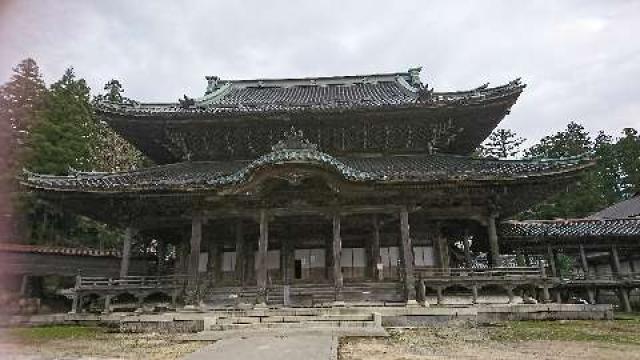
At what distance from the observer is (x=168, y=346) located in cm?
1070

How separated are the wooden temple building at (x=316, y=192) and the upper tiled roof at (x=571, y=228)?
2.88 metres

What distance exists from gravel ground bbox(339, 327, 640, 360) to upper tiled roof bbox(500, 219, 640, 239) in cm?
1294

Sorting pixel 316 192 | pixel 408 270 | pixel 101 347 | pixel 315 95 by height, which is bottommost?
pixel 101 347

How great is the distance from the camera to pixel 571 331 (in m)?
12.1

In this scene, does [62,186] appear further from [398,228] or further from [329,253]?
[398,228]

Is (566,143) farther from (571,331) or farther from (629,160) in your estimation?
(571,331)

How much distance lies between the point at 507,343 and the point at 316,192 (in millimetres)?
8769

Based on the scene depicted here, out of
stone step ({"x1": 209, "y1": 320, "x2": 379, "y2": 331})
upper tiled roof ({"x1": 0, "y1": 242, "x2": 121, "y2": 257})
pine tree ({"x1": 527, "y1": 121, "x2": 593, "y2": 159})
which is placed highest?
pine tree ({"x1": 527, "y1": 121, "x2": 593, "y2": 159})

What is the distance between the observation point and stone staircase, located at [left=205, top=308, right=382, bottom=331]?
476 inches

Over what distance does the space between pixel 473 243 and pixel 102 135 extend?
34.4 m

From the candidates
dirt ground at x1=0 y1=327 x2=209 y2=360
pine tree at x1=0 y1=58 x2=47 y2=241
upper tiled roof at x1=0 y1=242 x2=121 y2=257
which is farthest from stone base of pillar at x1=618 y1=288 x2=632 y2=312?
pine tree at x1=0 y1=58 x2=47 y2=241

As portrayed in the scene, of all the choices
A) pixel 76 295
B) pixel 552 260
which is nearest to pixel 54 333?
pixel 76 295

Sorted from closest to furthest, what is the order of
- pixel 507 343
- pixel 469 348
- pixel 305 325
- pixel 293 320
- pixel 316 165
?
pixel 469 348 < pixel 507 343 < pixel 305 325 < pixel 293 320 < pixel 316 165

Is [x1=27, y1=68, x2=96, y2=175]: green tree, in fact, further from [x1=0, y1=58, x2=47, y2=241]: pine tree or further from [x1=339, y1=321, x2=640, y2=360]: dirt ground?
[x1=339, y1=321, x2=640, y2=360]: dirt ground
